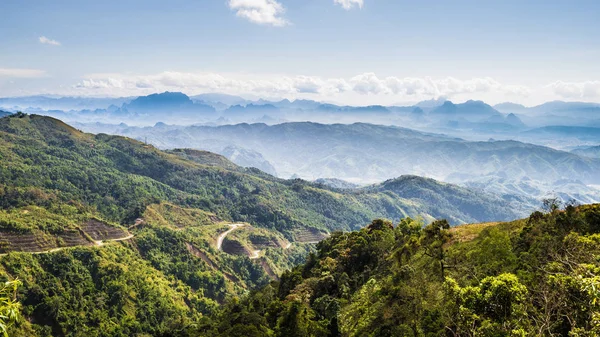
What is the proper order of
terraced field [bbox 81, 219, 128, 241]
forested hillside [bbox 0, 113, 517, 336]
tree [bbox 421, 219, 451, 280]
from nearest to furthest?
tree [bbox 421, 219, 451, 280] < forested hillside [bbox 0, 113, 517, 336] < terraced field [bbox 81, 219, 128, 241]

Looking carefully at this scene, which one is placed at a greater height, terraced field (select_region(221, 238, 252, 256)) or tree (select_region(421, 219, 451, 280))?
tree (select_region(421, 219, 451, 280))

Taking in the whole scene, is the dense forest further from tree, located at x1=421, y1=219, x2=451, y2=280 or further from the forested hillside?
the forested hillside

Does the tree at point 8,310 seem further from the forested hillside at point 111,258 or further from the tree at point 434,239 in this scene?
the forested hillside at point 111,258

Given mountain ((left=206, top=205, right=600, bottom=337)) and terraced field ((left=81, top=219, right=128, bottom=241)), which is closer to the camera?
mountain ((left=206, top=205, right=600, bottom=337))

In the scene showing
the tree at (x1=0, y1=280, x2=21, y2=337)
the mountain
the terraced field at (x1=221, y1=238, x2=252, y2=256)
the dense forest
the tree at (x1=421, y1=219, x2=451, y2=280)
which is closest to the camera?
the tree at (x1=0, y1=280, x2=21, y2=337)

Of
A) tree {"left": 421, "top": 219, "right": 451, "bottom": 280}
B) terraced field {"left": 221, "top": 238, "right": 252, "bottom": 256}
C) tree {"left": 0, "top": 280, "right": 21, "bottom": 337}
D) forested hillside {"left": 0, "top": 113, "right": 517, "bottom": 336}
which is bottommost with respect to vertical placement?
terraced field {"left": 221, "top": 238, "right": 252, "bottom": 256}

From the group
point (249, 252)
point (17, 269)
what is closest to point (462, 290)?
point (17, 269)

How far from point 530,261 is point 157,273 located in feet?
380

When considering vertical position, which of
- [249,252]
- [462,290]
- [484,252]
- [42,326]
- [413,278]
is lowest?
[249,252]

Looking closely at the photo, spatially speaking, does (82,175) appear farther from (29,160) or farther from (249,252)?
(249,252)

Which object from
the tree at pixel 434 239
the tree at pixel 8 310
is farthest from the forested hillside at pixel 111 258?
the tree at pixel 8 310

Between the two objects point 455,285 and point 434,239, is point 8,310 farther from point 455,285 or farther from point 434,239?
point 434,239

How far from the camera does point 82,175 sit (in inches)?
7849

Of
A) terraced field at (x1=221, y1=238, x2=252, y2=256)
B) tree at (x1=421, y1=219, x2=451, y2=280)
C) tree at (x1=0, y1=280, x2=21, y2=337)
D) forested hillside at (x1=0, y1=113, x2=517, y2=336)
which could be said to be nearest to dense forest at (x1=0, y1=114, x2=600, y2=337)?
tree at (x1=0, y1=280, x2=21, y2=337)
